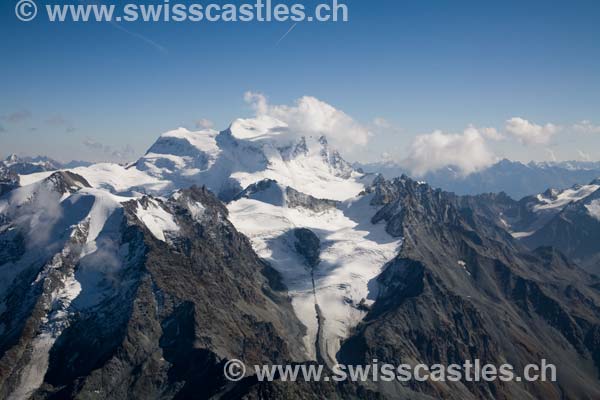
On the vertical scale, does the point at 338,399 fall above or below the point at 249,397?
below

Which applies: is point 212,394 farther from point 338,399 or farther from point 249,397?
point 338,399

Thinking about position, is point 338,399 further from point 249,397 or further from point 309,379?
point 249,397

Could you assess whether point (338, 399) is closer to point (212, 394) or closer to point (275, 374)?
point (275, 374)

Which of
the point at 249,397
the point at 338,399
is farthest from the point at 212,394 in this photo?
the point at 338,399

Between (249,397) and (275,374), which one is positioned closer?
(249,397)

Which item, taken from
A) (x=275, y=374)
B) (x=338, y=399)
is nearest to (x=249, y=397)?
(x=275, y=374)

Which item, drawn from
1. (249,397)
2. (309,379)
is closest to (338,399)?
(309,379)

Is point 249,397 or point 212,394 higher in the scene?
point 249,397
